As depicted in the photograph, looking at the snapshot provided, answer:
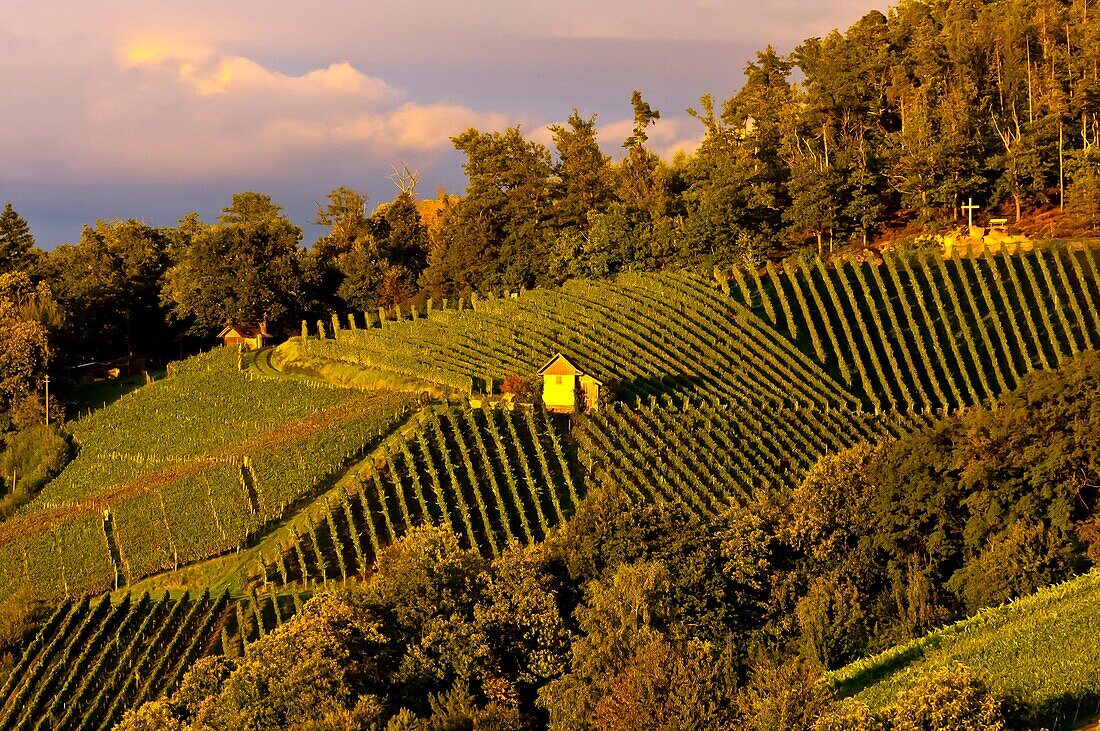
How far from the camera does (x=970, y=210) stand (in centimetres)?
7419

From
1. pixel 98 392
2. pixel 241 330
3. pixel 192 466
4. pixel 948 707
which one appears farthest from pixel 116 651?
pixel 241 330

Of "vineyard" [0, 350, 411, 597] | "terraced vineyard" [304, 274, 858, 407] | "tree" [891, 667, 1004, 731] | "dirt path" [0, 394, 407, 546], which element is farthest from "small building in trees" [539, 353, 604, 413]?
"tree" [891, 667, 1004, 731]

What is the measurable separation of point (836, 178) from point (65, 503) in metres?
44.8

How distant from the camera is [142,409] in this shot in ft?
214

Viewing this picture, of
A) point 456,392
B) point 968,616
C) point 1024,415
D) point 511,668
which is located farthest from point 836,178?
point 511,668

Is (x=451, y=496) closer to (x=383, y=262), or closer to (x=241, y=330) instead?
(x=241, y=330)

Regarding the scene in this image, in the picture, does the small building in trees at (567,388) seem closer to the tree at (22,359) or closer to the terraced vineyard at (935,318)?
the terraced vineyard at (935,318)

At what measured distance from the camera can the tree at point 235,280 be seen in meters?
81.1

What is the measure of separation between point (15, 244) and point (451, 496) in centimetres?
5664

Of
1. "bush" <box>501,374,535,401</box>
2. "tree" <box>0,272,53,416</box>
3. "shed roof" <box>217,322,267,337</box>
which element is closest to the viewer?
"bush" <box>501,374,535,401</box>

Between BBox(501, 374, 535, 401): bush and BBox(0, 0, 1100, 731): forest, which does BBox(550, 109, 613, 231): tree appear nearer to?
BBox(0, 0, 1100, 731): forest

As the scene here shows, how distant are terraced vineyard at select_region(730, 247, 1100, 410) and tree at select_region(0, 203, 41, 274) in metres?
51.6

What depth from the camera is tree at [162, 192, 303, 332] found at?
81125 millimetres

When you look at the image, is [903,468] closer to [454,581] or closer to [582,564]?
[582,564]
